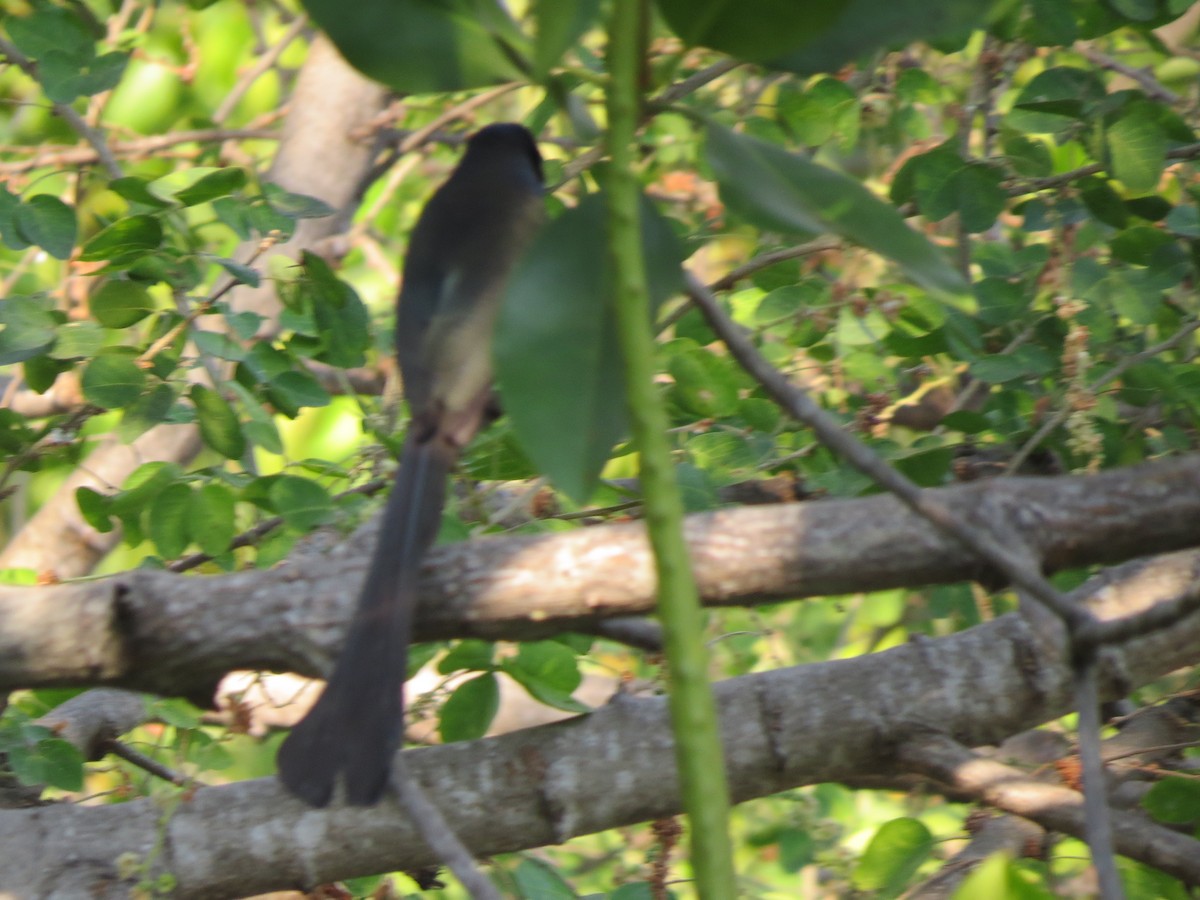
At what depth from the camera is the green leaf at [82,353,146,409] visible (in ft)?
6.26

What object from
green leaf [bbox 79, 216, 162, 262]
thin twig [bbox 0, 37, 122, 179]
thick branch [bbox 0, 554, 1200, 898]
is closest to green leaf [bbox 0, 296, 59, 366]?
green leaf [bbox 79, 216, 162, 262]

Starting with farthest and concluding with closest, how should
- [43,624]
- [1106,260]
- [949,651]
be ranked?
[1106,260] < [949,651] < [43,624]

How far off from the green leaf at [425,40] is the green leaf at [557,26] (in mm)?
69

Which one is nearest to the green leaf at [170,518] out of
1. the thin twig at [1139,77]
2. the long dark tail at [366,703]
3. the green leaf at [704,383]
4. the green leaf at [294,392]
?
the green leaf at [294,392]

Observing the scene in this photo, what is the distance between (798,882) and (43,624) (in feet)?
10.5

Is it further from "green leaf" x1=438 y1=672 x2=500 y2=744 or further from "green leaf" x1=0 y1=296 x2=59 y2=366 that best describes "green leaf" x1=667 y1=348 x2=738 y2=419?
"green leaf" x1=0 y1=296 x2=59 y2=366

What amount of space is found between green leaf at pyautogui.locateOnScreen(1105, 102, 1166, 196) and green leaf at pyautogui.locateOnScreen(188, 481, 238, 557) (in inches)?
55.5

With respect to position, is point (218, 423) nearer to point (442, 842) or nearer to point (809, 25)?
point (442, 842)

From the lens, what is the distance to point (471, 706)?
1914 millimetres

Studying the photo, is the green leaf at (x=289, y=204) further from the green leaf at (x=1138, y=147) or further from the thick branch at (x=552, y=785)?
the green leaf at (x=1138, y=147)

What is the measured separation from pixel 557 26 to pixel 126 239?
1372 mm

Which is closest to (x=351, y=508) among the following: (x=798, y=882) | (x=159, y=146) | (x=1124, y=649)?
(x=1124, y=649)

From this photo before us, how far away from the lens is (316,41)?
12.2ft

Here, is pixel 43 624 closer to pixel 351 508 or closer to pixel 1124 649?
pixel 351 508
